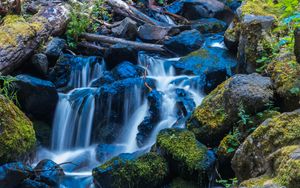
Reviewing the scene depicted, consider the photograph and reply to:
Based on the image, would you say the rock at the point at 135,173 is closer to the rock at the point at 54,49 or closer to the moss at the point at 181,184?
the moss at the point at 181,184

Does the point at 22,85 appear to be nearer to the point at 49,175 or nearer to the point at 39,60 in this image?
the point at 39,60

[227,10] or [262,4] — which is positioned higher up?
[262,4]

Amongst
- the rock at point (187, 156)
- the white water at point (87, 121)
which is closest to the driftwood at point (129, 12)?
the white water at point (87, 121)

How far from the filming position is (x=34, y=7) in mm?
9281

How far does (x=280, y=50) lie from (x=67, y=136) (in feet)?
13.3

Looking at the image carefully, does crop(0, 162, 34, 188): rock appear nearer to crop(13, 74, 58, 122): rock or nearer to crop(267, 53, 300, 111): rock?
crop(13, 74, 58, 122): rock

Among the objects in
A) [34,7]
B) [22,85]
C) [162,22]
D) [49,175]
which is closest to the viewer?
[49,175]

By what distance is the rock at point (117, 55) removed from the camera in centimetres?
857

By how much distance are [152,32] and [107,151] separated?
4.35m

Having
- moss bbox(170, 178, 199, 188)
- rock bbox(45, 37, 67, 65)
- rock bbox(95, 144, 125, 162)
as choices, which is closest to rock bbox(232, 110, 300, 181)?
moss bbox(170, 178, 199, 188)

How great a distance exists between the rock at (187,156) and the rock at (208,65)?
283 cm

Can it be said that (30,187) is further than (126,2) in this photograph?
No

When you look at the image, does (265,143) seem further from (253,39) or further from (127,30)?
(127,30)

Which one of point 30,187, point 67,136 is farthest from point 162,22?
point 30,187
